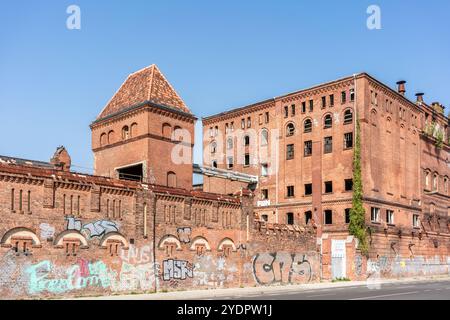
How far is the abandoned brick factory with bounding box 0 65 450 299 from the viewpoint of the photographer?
94.3 ft

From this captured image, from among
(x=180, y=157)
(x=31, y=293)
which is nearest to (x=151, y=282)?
(x=31, y=293)

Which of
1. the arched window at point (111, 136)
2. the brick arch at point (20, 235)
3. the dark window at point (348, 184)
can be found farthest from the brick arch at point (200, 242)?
the dark window at point (348, 184)

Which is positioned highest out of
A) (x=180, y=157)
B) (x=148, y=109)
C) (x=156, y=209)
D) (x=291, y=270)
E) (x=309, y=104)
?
(x=309, y=104)

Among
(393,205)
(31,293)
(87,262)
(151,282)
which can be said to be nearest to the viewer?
(31,293)

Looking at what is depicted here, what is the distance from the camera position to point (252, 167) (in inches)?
2416

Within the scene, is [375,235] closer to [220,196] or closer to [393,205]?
[393,205]

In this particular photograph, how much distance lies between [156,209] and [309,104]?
27328mm

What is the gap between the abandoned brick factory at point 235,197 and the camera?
28750 mm

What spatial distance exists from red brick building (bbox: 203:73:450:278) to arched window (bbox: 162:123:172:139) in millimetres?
16069

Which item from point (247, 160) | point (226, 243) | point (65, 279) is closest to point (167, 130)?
point (226, 243)

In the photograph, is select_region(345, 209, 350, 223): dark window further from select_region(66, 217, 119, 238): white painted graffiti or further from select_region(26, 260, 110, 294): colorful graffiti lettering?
select_region(26, 260, 110, 294): colorful graffiti lettering

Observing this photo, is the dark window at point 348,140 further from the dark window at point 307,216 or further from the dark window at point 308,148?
the dark window at point 307,216

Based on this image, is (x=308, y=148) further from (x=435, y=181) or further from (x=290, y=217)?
(x=435, y=181)

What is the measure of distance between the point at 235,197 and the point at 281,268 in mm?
7181
